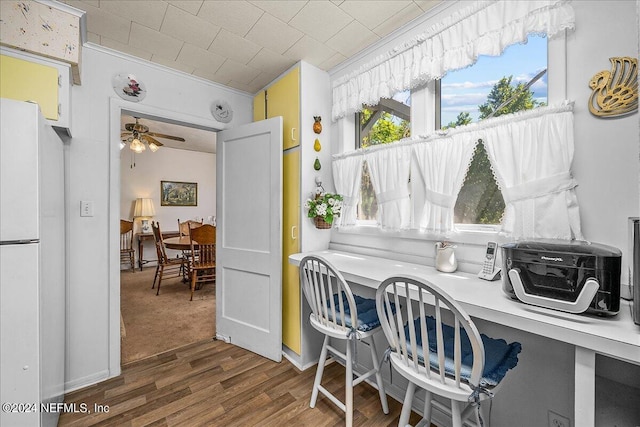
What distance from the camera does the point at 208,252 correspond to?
3.94 m

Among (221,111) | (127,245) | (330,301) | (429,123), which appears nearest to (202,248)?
(221,111)

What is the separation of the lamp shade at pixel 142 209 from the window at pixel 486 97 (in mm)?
5562

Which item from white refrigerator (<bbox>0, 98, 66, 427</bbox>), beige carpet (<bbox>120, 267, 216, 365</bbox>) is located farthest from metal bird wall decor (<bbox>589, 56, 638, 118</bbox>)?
beige carpet (<bbox>120, 267, 216, 365</bbox>)

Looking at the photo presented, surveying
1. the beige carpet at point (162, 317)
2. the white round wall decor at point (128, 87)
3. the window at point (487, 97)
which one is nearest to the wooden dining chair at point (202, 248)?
the beige carpet at point (162, 317)

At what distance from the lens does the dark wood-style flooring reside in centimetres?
160

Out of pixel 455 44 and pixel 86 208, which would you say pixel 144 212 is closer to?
pixel 86 208

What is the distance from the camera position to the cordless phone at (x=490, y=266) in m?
1.36

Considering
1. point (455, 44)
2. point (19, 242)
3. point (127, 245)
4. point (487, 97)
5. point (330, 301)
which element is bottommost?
point (127, 245)

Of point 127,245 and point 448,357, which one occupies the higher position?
point 448,357

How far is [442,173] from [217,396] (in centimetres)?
210

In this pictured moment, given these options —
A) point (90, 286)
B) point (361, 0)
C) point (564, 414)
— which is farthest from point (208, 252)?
point (564, 414)

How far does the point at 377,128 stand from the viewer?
86.5 inches

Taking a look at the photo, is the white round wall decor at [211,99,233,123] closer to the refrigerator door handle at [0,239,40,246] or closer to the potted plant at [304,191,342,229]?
the potted plant at [304,191,342,229]

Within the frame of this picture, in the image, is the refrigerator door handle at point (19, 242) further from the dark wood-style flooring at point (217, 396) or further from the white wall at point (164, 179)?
the white wall at point (164, 179)
